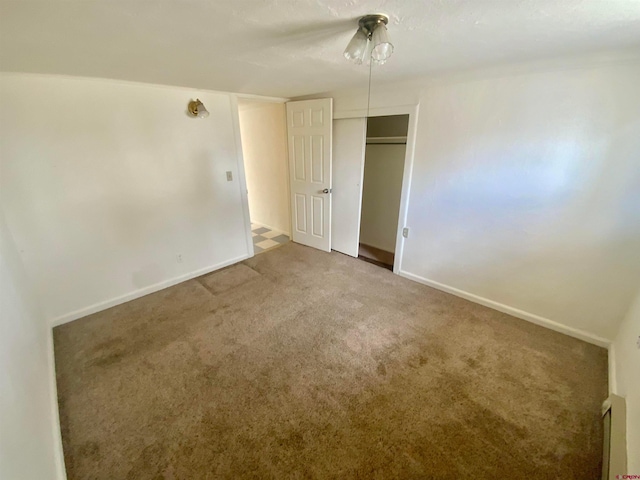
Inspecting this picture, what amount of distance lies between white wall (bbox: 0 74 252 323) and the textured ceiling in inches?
11.0

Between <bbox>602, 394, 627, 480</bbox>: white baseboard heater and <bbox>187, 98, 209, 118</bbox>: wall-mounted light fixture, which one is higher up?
<bbox>187, 98, 209, 118</bbox>: wall-mounted light fixture

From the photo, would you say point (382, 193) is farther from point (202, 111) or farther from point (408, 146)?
point (202, 111)

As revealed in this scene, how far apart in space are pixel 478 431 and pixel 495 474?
0.21m

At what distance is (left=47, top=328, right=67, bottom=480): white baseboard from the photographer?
4.15 ft

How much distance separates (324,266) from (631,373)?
260 cm

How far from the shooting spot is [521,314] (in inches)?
94.6

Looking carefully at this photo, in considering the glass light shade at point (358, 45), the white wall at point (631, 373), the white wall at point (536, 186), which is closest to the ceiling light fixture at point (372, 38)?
the glass light shade at point (358, 45)

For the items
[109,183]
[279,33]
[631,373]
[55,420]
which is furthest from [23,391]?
[631,373]

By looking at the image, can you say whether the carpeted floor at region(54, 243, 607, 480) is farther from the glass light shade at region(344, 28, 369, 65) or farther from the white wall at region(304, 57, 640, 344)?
the glass light shade at region(344, 28, 369, 65)

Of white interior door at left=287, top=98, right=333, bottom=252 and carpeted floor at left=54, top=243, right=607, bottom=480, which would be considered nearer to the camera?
carpeted floor at left=54, top=243, right=607, bottom=480

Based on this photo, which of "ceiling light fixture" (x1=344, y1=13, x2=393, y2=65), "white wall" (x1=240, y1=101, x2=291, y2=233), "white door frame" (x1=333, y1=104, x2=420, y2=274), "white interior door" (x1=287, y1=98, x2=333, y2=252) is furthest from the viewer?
"white wall" (x1=240, y1=101, x2=291, y2=233)

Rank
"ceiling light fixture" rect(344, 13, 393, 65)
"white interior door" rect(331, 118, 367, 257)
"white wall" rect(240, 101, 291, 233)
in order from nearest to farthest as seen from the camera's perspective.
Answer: "ceiling light fixture" rect(344, 13, 393, 65) → "white interior door" rect(331, 118, 367, 257) → "white wall" rect(240, 101, 291, 233)

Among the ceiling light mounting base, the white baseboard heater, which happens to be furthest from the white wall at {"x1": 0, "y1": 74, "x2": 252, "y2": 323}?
→ the white baseboard heater

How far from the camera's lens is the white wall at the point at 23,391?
2.89 ft
